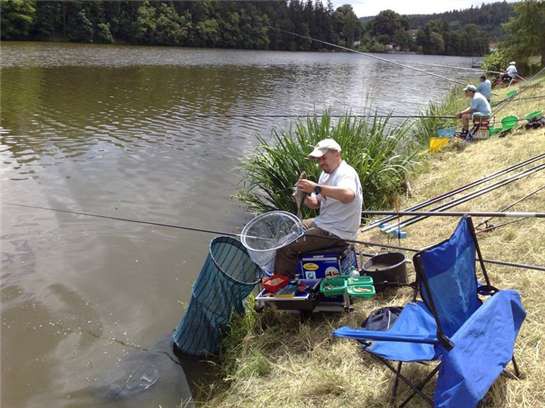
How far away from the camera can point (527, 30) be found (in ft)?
98.9

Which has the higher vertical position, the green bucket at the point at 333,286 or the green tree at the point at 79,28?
the green tree at the point at 79,28

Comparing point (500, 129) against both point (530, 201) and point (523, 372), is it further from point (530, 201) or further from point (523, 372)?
point (523, 372)

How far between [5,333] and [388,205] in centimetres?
552

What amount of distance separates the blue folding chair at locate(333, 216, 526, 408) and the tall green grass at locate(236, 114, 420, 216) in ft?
13.1

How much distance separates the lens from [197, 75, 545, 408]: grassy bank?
338cm

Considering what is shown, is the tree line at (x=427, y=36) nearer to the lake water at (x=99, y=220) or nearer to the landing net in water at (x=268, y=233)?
the lake water at (x=99, y=220)

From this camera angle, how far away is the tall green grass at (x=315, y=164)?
7.60 metres

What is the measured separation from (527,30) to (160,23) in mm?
53111

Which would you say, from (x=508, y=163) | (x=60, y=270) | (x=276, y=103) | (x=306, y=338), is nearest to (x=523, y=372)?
(x=306, y=338)

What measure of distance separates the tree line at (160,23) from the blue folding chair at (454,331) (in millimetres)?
45653

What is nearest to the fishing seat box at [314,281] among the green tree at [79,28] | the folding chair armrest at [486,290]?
the folding chair armrest at [486,290]

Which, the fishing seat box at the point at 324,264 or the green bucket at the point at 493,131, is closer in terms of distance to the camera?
the fishing seat box at the point at 324,264

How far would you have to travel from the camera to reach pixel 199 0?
79.1 m

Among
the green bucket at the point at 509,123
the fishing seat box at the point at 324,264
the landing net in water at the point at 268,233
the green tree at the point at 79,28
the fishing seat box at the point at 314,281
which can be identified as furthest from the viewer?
the green tree at the point at 79,28
